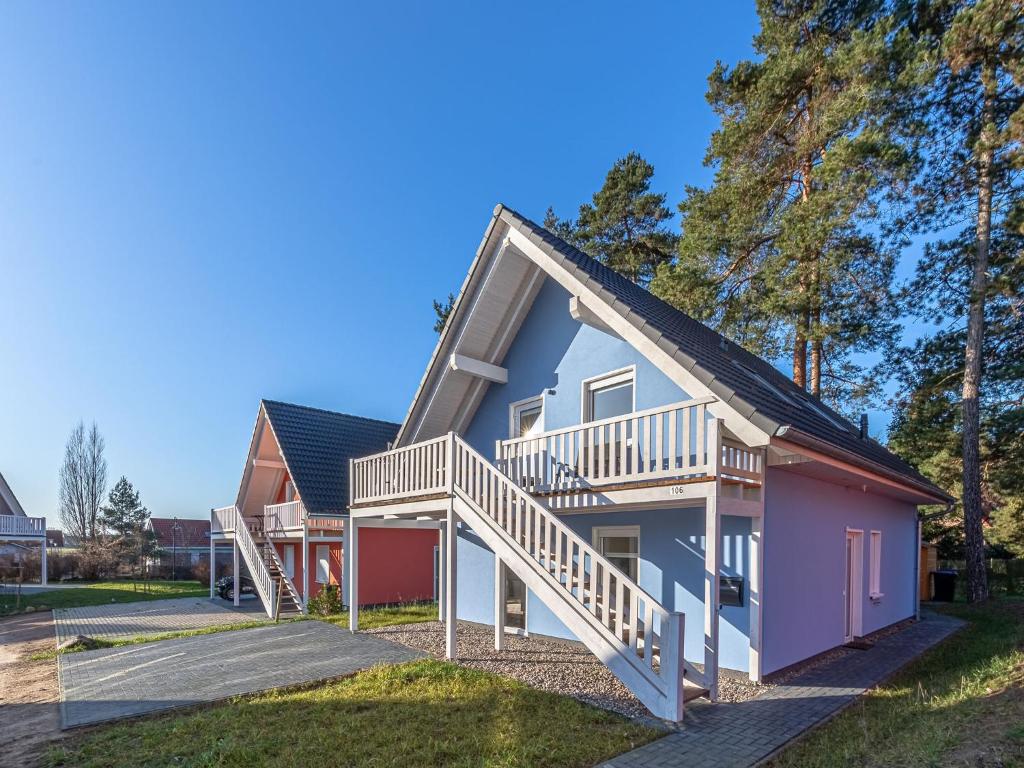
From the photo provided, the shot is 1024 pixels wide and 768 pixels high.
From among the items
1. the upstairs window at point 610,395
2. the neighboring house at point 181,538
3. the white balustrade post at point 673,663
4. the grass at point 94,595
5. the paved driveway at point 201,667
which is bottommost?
the neighboring house at point 181,538

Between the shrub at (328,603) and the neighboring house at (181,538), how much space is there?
23555mm

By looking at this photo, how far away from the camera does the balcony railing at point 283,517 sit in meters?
16.2

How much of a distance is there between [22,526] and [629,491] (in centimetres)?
2945

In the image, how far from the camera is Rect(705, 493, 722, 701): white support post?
616 cm

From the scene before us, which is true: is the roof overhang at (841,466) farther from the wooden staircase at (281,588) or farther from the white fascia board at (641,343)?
the wooden staircase at (281,588)

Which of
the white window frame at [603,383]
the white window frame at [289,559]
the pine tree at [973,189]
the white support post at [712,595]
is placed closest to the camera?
the white support post at [712,595]

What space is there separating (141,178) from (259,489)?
12.7m

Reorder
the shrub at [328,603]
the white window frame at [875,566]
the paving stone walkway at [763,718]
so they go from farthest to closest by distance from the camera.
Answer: the shrub at [328,603], the white window frame at [875,566], the paving stone walkway at [763,718]

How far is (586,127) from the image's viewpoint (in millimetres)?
19938

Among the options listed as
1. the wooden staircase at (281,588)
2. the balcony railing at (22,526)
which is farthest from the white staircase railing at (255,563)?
the balcony railing at (22,526)

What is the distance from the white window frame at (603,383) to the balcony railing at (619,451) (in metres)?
0.82

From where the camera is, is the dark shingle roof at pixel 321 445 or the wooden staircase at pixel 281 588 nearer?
the wooden staircase at pixel 281 588

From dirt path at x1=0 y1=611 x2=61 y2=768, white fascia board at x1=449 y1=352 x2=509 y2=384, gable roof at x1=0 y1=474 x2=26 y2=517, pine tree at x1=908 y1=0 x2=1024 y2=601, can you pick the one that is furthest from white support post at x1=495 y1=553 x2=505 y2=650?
gable roof at x1=0 y1=474 x2=26 y2=517

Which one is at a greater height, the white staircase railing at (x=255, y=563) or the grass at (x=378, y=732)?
the grass at (x=378, y=732)
